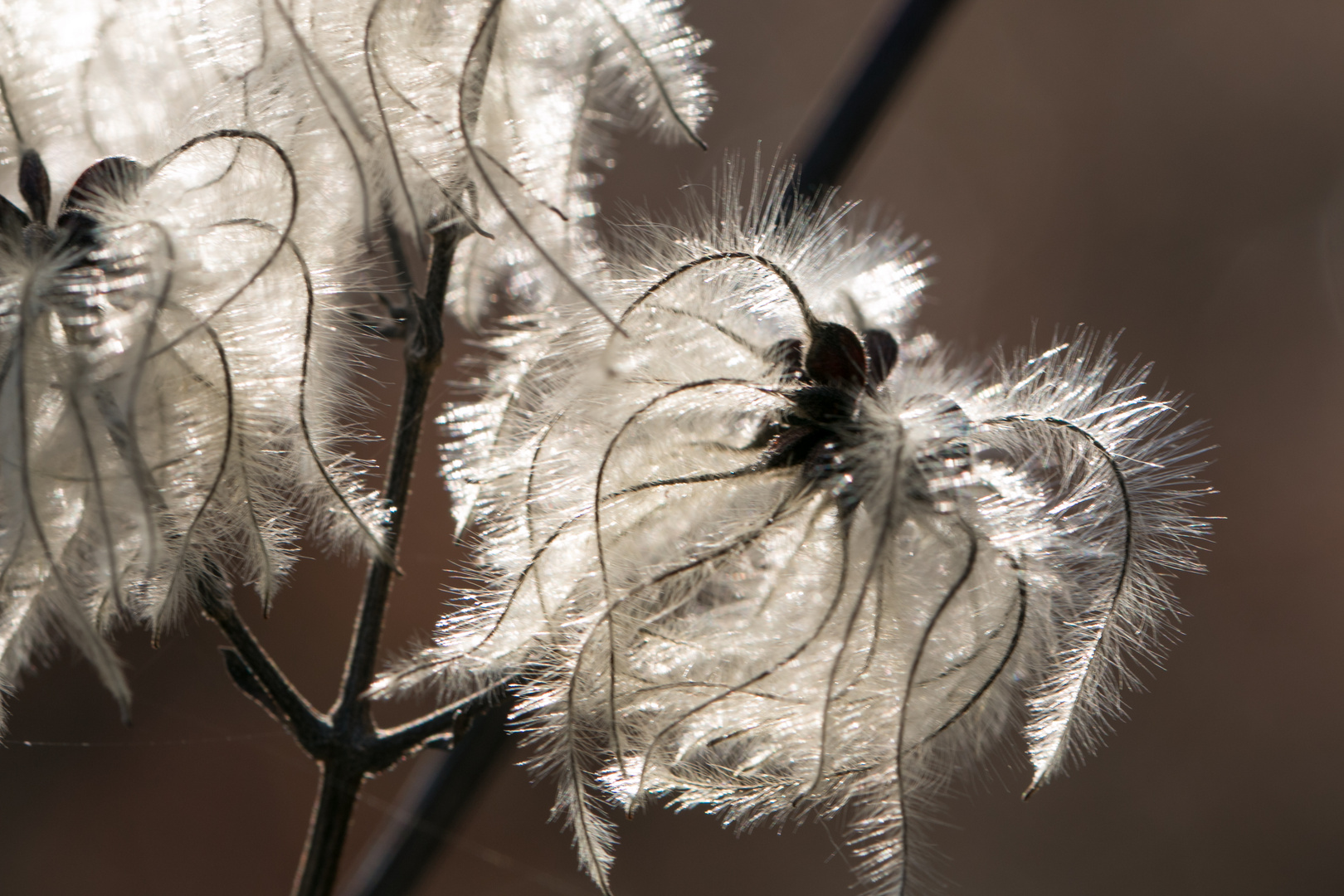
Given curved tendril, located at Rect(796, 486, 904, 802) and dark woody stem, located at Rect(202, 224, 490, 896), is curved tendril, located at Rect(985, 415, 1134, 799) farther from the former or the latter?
dark woody stem, located at Rect(202, 224, 490, 896)

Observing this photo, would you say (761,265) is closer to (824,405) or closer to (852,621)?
(824,405)

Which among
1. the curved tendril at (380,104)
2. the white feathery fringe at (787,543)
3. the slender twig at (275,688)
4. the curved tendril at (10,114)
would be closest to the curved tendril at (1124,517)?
the white feathery fringe at (787,543)

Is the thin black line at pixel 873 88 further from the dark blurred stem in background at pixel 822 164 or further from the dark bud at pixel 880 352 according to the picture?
the dark bud at pixel 880 352

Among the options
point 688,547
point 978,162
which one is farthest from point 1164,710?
point 688,547

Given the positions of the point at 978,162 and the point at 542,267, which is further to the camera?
the point at 978,162

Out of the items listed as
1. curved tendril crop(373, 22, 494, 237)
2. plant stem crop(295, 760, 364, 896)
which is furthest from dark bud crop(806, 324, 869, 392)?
plant stem crop(295, 760, 364, 896)

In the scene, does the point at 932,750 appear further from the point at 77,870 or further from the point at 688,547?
the point at 77,870
